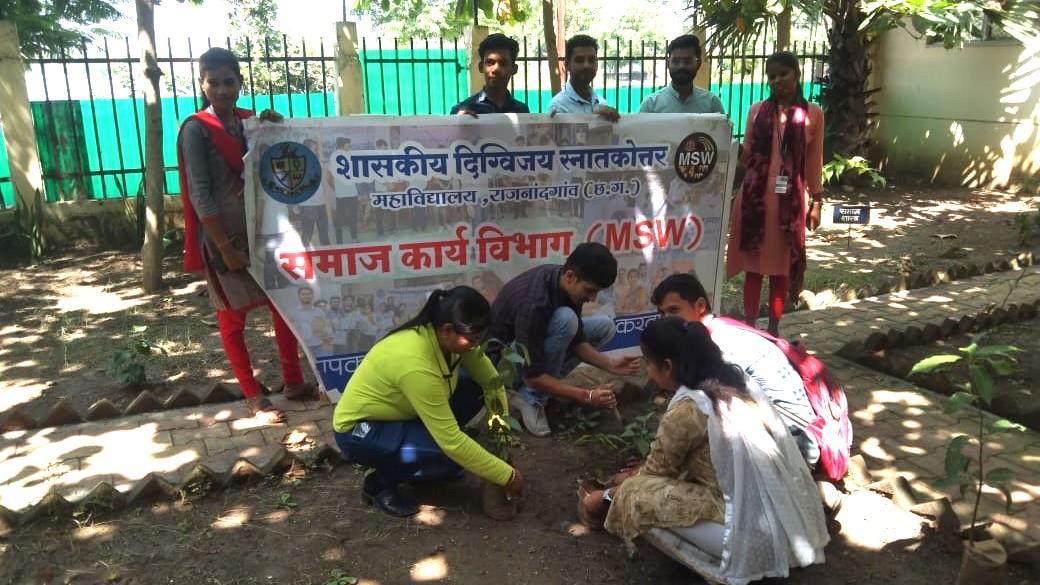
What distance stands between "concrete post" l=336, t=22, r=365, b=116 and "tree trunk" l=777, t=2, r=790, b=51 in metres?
4.81

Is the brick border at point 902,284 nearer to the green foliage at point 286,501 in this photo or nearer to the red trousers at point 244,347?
the red trousers at point 244,347

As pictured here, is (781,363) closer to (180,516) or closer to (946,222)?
(180,516)

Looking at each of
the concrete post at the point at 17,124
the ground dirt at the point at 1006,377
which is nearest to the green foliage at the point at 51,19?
the concrete post at the point at 17,124

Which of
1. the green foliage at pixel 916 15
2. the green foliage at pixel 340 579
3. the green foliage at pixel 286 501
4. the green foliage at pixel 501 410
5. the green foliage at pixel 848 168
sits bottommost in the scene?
the green foliage at pixel 340 579

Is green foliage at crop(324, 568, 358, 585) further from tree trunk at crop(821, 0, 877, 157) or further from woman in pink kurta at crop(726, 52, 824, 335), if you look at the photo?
tree trunk at crop(821, 0, 877, 157)

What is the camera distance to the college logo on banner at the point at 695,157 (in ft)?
14.0

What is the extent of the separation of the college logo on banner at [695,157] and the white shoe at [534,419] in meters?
1.61

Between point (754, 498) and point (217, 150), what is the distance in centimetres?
265

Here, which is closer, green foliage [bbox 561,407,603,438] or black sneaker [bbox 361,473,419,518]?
black sneaker [bbox 361,473,419,518]

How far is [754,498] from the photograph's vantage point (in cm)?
230

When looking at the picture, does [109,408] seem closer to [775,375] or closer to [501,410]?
[501,410]

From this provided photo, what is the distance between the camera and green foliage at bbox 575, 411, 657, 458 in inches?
132

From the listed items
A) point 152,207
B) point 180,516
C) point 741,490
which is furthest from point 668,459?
point 152,207

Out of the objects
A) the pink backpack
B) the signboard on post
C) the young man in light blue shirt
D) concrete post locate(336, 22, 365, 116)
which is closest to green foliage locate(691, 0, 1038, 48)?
concrete post locate(336, 22, 365, 116)
